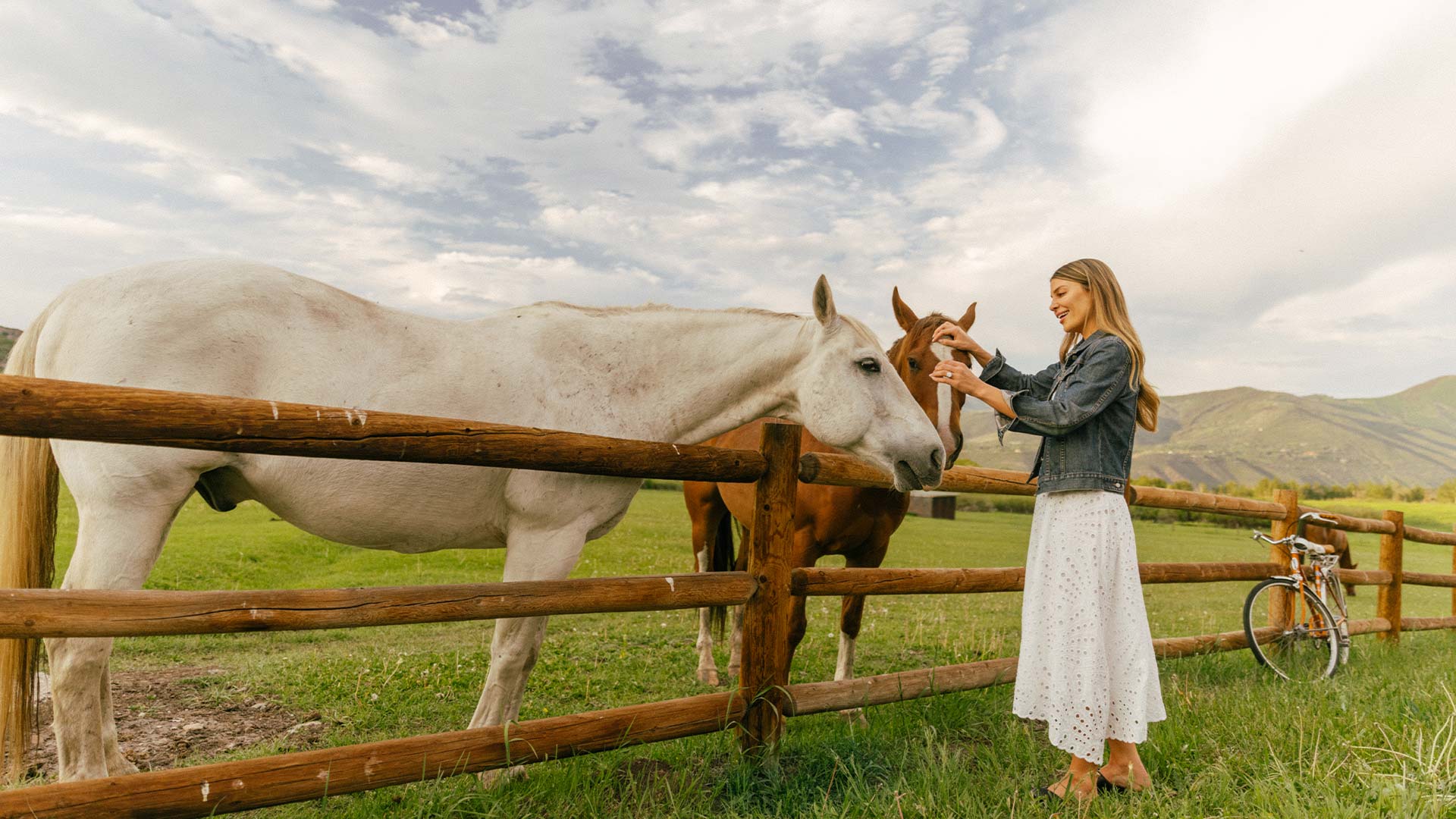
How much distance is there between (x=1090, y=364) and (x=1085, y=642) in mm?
1110

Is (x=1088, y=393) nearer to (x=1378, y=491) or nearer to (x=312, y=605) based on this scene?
(x=312, y=605)

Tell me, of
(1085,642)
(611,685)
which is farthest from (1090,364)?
(611,685)

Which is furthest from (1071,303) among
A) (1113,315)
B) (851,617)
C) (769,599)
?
(851,617)

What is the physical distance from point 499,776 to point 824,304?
2.39m

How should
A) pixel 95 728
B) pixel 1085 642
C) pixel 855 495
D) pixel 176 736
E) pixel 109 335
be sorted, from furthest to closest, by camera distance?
pixel 855 495 < pixel 176 736 < pixel 1085 642 < pixel 109 335 < pixel 95 728

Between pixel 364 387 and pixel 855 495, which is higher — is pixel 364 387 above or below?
above

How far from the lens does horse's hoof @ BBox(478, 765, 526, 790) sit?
2.77 m

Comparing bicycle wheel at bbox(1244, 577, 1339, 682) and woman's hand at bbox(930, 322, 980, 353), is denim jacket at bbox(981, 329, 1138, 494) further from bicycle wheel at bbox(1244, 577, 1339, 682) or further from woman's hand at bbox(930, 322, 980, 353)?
bicycle wheel at bbox(1244, 577, 1339, 682)

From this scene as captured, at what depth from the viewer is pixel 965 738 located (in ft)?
12.4

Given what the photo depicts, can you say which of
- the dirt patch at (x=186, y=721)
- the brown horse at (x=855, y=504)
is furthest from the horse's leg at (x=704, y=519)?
the dirt patch at (x=186, y=721)

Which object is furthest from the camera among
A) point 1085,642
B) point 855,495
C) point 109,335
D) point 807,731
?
point 855,495

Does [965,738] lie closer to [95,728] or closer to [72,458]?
[95,728]

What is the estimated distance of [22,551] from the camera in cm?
280

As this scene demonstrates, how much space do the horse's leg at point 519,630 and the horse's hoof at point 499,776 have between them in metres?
0.07
